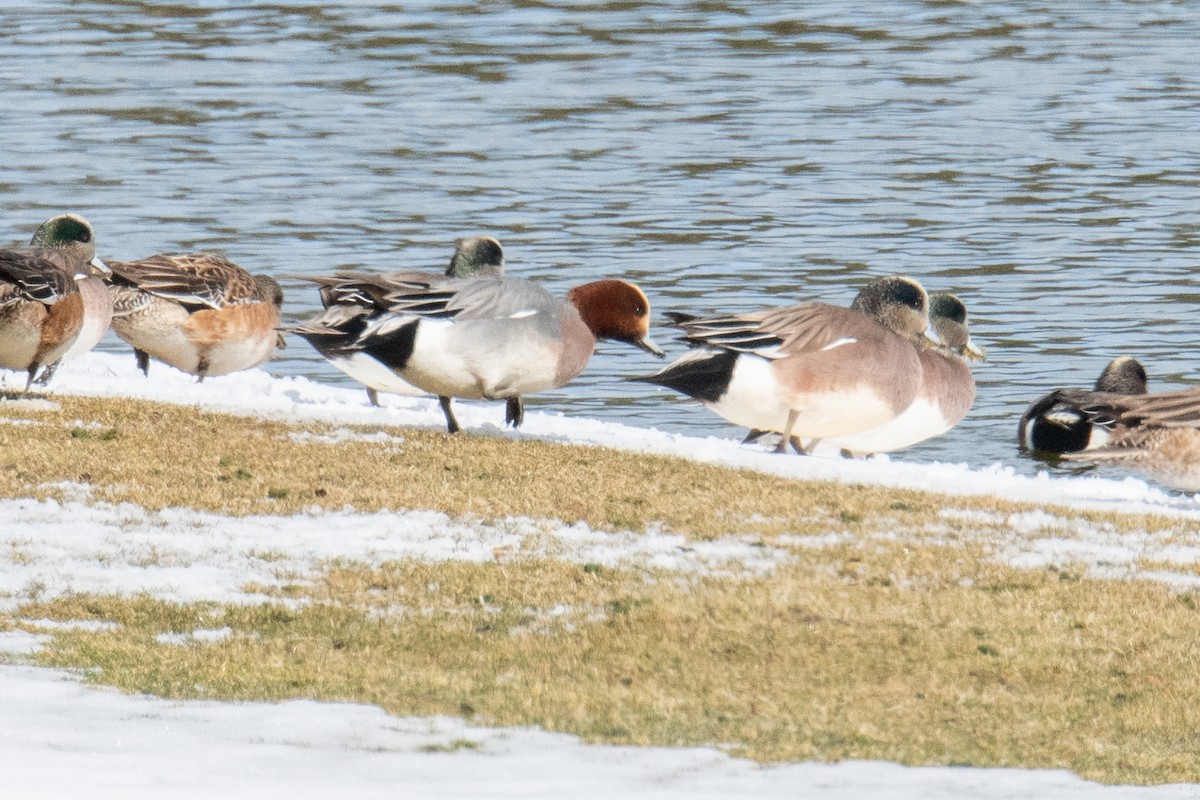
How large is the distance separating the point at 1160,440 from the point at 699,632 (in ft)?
18.5

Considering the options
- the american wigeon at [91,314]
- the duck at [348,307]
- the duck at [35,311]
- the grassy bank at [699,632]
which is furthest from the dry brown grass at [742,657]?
the american wigeon at [91,314]

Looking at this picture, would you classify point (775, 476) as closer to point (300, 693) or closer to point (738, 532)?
point (738, 532)

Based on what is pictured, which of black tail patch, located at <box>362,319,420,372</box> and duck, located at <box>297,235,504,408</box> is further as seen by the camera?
duck, located at <box>297,235,504,408</box>

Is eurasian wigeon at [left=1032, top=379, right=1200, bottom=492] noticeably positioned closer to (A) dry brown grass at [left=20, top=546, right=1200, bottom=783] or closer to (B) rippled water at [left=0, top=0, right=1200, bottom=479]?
(B) rippled water at [left=0, top=0, right=1200, bottom=479]

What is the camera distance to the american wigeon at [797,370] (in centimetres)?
1173

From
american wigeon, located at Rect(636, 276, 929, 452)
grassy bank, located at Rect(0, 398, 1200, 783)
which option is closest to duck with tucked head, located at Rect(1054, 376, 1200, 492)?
american wigeon, located at Rect(636, 276, 929, 452)

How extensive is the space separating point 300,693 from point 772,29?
37.4 m

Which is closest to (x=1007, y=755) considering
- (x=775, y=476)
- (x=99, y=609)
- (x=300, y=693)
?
(x=300, y=693)

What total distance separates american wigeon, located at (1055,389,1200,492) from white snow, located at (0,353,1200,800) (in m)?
0.21

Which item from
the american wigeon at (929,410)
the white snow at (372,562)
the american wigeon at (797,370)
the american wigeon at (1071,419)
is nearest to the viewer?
the white snow at (372,562)

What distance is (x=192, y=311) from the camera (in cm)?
1327

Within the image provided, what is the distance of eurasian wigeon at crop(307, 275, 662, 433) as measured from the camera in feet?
33.5

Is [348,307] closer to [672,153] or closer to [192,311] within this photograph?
[192,311]

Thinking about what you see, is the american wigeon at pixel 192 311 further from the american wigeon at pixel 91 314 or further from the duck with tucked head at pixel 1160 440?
the duck with tucked head at pixel 1160 440
